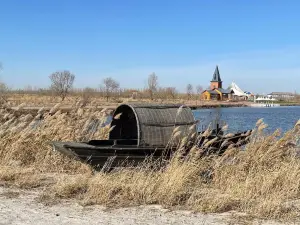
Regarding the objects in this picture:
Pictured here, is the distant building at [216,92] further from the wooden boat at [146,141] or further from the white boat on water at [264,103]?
the wooden boat at [146,141]

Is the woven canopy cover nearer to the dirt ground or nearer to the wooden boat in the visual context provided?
the wooden boat

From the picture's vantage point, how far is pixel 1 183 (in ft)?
25.9

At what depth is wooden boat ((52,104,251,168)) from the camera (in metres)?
8.29

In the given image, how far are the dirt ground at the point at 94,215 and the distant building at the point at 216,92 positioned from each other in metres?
125

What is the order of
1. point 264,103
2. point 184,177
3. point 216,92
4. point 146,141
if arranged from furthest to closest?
point 264,103 < point 216,92 < point 146,141 < point 184,177

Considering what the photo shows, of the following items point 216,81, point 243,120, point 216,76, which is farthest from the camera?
point 216,76

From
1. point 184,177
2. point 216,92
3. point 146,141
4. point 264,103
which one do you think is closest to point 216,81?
point 216,92

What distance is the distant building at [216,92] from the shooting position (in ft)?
430

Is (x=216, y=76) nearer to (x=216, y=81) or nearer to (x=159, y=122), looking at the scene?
(x=216, y=81)

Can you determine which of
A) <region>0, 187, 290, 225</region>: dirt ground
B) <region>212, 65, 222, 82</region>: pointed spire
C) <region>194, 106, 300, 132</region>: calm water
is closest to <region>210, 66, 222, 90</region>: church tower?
<region>212, 65, 222, 82</region>: pointed spire

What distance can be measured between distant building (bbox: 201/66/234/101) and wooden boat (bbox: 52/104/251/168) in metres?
121

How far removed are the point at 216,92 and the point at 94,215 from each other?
13165 centimetres

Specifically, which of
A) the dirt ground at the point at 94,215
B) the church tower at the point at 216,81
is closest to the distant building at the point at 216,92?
the church tower at the point at 216,81

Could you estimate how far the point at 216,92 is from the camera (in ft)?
443
